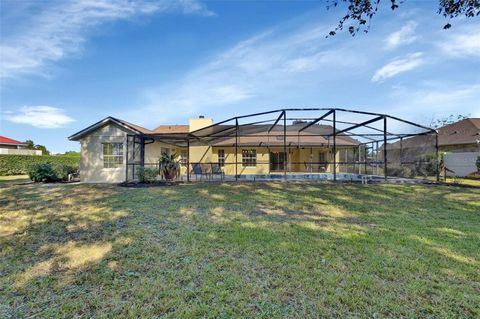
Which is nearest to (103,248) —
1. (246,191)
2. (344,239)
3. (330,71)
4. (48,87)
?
(344,239)

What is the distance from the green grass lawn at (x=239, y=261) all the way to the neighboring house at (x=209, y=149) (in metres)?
7.32

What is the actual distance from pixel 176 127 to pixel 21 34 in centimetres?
1556

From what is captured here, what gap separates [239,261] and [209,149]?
16431mm

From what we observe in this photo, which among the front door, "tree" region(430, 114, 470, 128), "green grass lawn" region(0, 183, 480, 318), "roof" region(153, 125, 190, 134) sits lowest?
"green grass lawn" region(0, 183, 480, 318)

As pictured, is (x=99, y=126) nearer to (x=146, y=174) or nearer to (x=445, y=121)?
(x=146, y=174)

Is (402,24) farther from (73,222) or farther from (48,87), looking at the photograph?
(48,87)

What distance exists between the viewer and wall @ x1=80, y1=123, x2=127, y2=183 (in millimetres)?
14242

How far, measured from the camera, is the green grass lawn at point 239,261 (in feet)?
8.31

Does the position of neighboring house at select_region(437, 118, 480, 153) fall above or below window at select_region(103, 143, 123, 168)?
above

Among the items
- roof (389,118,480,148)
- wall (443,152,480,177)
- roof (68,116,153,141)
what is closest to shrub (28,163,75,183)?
roof (68,116,153,141)

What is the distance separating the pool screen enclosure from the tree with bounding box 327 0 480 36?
5.43m

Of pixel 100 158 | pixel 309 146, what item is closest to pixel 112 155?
pixel 100 158

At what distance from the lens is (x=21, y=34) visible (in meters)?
10.9

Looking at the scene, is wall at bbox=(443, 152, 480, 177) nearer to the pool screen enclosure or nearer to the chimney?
the pool screen enclosure
